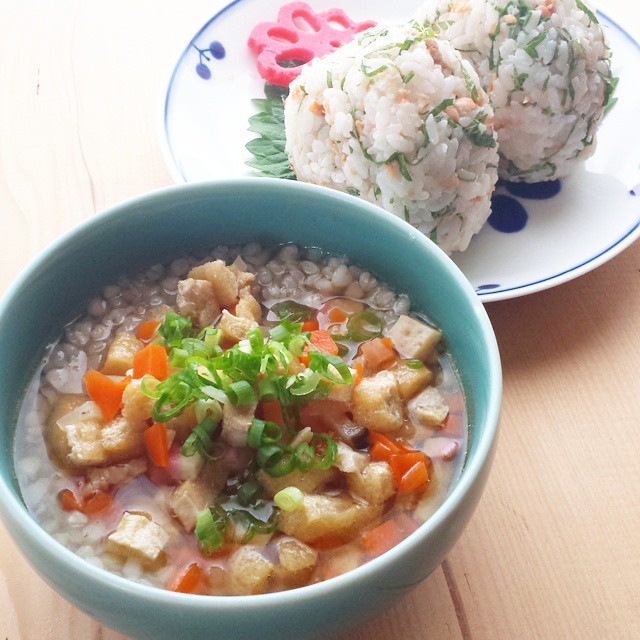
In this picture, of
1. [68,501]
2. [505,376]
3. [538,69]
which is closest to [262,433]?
[68,501]

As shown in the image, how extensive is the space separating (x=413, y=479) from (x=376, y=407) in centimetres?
9

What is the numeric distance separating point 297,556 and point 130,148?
1096mm

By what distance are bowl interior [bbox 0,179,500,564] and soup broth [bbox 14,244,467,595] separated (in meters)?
0.04

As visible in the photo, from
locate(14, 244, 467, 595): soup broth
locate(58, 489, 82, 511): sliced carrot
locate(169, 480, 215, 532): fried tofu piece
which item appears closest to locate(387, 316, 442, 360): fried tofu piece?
locate(14, 244, 467, 595): soup broth

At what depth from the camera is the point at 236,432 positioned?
97 centimetres

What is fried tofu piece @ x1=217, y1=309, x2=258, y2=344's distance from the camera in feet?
3.65

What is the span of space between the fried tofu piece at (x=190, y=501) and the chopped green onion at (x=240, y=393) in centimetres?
11

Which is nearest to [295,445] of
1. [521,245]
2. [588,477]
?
[588,477]

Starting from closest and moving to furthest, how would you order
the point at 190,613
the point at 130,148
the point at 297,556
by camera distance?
the point at 190,613 → the point at 297,556 → the point at 130,148

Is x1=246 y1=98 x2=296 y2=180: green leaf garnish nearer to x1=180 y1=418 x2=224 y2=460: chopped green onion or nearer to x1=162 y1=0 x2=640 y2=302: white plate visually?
x1=162 y1=0 x2=640 y2=302: white plate

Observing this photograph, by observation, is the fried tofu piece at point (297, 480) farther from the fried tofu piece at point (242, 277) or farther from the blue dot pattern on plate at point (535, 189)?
the blue dot pattern on plate at point (535, 189)

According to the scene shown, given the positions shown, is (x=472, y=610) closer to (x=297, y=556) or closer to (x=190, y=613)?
(x=297, y=556)

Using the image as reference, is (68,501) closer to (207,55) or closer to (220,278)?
(220,278)

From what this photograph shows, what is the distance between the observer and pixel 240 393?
97 cm
